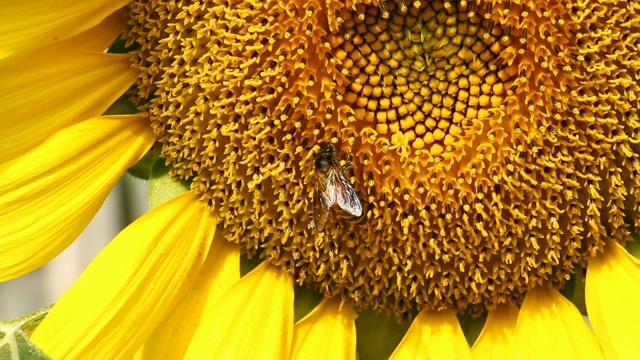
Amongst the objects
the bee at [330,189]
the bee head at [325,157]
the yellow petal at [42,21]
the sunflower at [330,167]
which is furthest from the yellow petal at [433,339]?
the yellow petal at [42,21]

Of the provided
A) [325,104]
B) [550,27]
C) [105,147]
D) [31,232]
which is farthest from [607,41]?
[31,232]

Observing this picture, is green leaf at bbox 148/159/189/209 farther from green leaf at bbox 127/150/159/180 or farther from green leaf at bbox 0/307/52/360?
green leaf at bbox 0/307/52/360

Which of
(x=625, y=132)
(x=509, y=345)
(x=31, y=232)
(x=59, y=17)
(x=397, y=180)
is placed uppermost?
(x=59, y=17)

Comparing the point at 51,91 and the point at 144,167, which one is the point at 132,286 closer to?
the point at 144,167

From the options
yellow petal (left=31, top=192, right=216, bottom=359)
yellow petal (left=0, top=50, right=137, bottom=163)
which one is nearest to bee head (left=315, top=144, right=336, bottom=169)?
yellow petal (left=31, top=192, right=216, bottom=359)

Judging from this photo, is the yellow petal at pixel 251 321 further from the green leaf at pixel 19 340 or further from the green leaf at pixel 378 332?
the green leaf at pixel 19 340

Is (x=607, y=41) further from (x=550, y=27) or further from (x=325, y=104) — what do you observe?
(x=325, y=104)

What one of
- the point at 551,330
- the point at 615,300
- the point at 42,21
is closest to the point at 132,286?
the point at 42,21
